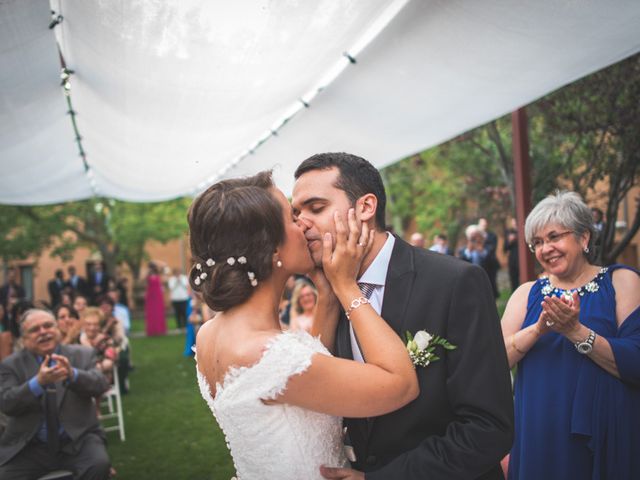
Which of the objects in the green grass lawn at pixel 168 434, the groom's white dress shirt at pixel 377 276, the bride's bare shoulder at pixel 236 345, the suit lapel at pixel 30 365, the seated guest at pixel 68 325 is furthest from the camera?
the seated guest at pixel 68 325

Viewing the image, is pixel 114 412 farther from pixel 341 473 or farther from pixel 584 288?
pixel 584 288

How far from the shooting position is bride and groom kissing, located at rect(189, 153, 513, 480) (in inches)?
75.2

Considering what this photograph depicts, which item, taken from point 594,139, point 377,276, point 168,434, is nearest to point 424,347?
point 377,276

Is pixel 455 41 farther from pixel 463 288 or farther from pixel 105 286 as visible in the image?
pixel 105 286

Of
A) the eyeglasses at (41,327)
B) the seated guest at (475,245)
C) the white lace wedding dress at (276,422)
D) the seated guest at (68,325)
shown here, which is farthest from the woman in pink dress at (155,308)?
the white lace wedding dress at (276,422)

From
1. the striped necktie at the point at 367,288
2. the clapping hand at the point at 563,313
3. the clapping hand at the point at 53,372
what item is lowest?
the clapping hand at the point at 53,372

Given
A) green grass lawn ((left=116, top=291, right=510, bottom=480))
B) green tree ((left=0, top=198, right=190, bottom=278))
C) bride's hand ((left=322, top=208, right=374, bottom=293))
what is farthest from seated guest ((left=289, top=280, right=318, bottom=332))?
green tree ((left=0, top=198, right=190, bottom=278))

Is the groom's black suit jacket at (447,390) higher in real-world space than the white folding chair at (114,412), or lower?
higher

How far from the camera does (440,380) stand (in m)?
2.01

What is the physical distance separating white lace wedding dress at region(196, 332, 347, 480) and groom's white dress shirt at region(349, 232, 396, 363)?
0.68 ft

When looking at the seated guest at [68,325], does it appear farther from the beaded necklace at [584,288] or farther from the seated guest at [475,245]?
the seated guest at [475,245]

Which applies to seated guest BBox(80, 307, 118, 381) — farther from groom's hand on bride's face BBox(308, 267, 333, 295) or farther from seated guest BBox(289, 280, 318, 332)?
groom's hand on bride's face BBox(308, 267, 333, 295)

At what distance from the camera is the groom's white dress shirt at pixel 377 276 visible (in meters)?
2.33

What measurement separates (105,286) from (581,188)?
13476 millimetres
